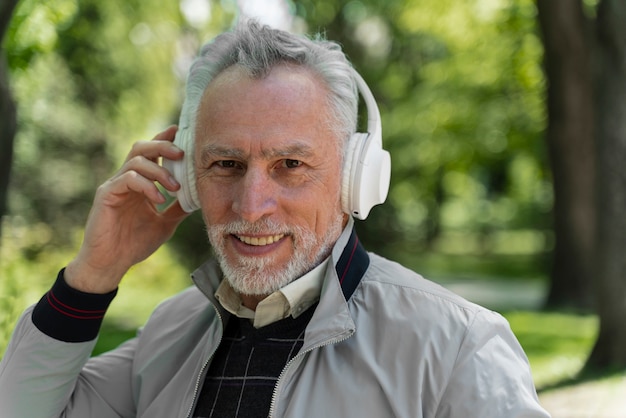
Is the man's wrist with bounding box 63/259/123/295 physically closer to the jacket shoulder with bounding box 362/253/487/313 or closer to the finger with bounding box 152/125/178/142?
the finger with bounding box 152/125/178/142

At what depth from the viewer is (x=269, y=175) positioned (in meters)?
2.06

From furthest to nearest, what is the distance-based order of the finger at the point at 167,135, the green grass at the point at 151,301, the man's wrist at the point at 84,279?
the green grass at the point at 151,301
the finger at the point at 167,135
the man's wrist at the point at 84,279

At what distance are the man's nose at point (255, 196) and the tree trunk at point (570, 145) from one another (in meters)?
6.98

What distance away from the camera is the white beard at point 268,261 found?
6.77 ft

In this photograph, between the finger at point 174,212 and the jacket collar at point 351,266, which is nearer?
the jacket collar at point 351,266

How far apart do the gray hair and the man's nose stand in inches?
9.8

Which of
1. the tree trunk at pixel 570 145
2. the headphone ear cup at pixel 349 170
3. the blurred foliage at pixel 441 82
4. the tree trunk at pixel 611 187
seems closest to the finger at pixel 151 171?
the headphone ear cup at pixel 349 170

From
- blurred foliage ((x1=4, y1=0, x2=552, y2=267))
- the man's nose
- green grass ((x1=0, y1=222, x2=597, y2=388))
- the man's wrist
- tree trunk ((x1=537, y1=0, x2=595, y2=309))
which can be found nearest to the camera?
the man's nose

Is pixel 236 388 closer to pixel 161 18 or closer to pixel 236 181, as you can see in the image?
pixel 236 181

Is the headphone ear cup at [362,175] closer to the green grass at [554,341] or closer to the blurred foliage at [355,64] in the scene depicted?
the green grass at [554,341]

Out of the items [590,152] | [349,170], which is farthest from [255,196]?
[590,152]

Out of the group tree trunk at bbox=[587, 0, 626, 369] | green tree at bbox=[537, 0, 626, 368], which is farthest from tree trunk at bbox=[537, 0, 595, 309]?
tree trunk at bbox=[587, 0, 626, 369]

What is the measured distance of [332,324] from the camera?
194 centimetres

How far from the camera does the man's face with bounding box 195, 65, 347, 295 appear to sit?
2.04 meters
